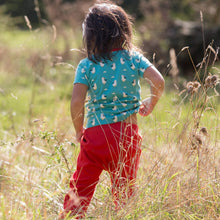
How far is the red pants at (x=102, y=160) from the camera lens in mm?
2215

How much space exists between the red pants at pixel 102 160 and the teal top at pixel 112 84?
0.07 meters

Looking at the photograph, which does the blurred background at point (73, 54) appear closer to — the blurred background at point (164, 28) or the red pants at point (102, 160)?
the blurred background at point (164, 28)

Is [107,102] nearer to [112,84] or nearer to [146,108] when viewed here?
[112,84]

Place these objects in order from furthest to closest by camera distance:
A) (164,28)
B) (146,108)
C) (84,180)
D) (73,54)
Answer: (164,28) < (73,54) < (146,108) < (84,180)

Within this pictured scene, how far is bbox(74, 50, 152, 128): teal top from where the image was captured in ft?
7.36

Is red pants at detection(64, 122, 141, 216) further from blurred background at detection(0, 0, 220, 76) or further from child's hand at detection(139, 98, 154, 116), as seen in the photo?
blurred background at detection(0, 0, 220, 76)

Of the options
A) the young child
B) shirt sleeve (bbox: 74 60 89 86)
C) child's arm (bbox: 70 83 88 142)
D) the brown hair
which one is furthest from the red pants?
the brown hair

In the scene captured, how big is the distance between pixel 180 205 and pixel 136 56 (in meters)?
0.89

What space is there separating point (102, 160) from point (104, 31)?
75 centimetres

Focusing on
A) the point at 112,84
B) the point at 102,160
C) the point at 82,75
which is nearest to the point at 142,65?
the point at 112,84

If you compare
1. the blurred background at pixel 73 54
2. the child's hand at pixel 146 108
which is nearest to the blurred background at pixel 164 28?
the blurred background at pixel 73 54

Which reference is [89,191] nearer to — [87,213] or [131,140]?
[87,213]

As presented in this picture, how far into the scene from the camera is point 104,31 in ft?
7.50

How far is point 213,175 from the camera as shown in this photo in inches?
92.1
